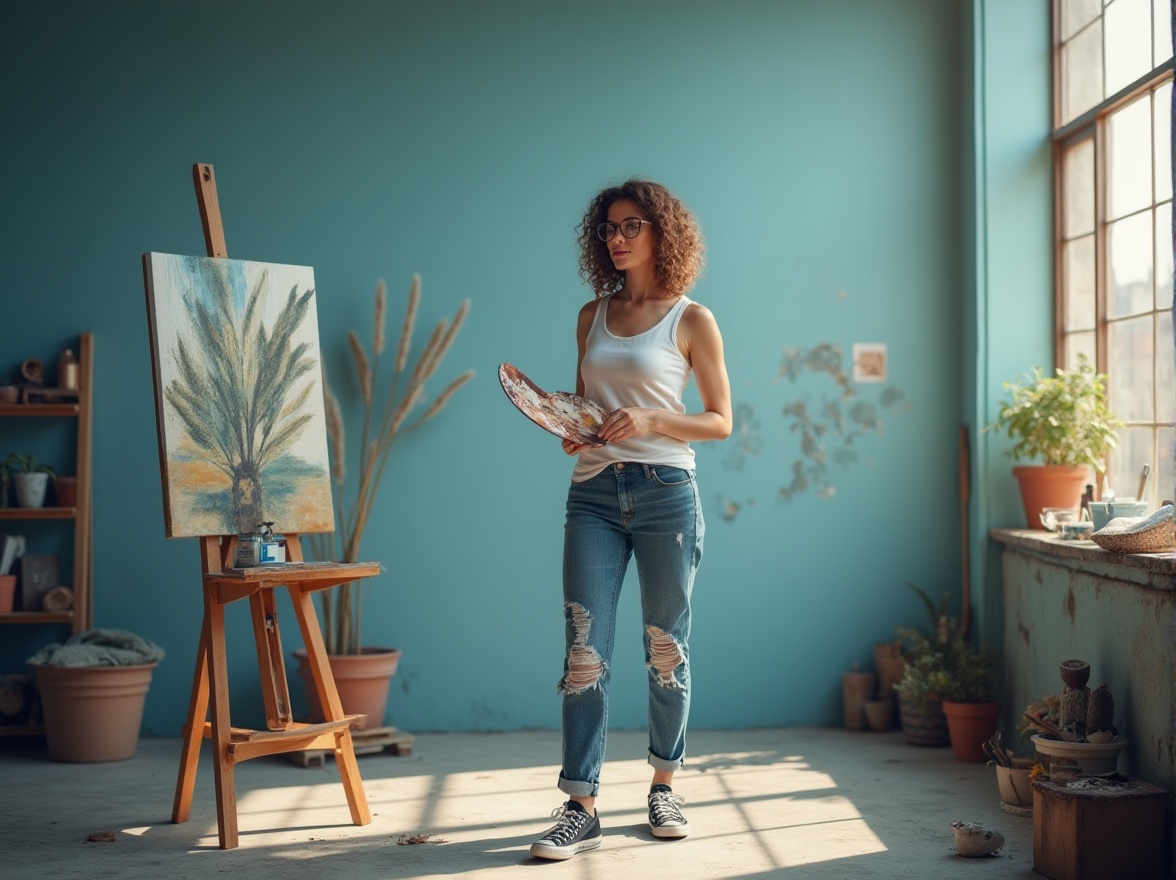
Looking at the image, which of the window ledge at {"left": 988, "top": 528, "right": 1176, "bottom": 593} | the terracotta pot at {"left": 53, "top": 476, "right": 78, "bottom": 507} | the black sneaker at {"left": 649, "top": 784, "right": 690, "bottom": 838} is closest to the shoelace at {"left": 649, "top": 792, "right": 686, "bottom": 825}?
the black sneaker at {"left": 649, "top": 784, "right": 690, "bottom": 838}

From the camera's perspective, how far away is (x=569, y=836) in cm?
284

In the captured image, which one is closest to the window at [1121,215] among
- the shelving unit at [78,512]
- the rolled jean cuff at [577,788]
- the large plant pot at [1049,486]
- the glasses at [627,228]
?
the large plant pot at [1049,486]

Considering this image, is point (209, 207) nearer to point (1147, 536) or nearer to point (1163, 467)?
point (1147, 536)

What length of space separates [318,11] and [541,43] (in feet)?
2.71

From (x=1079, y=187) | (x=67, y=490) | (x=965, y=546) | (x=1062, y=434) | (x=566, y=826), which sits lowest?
(x=566, y=826)

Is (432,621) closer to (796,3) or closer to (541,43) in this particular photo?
(541,43)

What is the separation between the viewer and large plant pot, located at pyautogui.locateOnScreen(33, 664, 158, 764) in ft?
13.1

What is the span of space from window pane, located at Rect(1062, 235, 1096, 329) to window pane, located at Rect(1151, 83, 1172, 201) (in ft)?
1.54

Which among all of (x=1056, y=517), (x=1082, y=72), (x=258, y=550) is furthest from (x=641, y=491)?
(x=1082, y=72)

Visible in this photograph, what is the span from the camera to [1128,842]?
2.61 m

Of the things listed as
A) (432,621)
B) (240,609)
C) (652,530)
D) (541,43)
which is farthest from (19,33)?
(652,530)

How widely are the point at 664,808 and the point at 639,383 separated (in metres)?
1.04

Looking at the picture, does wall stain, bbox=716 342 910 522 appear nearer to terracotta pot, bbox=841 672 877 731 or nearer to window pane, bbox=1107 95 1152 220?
terracotta pot, bbox=841 672 877 731

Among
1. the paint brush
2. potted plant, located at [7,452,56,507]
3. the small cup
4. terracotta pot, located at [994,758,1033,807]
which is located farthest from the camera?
potted plant, located at [7,452,56,507]
